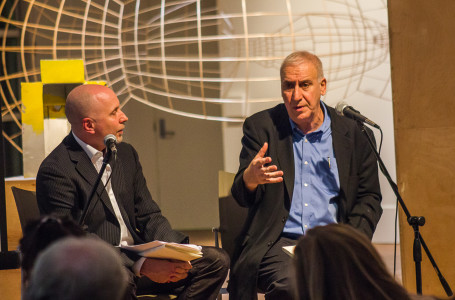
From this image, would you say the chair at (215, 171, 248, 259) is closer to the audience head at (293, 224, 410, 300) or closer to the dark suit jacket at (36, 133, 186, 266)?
the dark suit jacket at (36, 133, 186, 266)

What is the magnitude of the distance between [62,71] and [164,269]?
65.9 inches

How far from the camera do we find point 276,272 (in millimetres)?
3205

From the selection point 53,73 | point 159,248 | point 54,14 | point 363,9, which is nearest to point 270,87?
point 363,9

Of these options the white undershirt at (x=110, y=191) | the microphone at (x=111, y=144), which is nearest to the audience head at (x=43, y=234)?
the microphone at (x=111, y=144)

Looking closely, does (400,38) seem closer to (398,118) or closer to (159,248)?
(398,118)

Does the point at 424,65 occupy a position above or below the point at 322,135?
above

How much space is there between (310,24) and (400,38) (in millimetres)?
2668

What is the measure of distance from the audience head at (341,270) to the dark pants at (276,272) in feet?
5.36

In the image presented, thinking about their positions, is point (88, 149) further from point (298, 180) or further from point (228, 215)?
point (298, 180)

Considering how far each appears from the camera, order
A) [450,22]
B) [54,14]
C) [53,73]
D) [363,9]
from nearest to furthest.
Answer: [450,22] < [53,73] < [363,9] < [54,14]

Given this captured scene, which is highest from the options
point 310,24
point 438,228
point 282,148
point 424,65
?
point 310,24

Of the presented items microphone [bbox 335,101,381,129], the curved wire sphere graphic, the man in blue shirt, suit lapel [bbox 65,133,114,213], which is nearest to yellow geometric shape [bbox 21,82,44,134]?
suit lapel [bbox 65,133,114,213]

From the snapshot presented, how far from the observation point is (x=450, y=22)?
11.7 ft

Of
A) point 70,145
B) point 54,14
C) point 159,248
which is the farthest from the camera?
point 54,14
